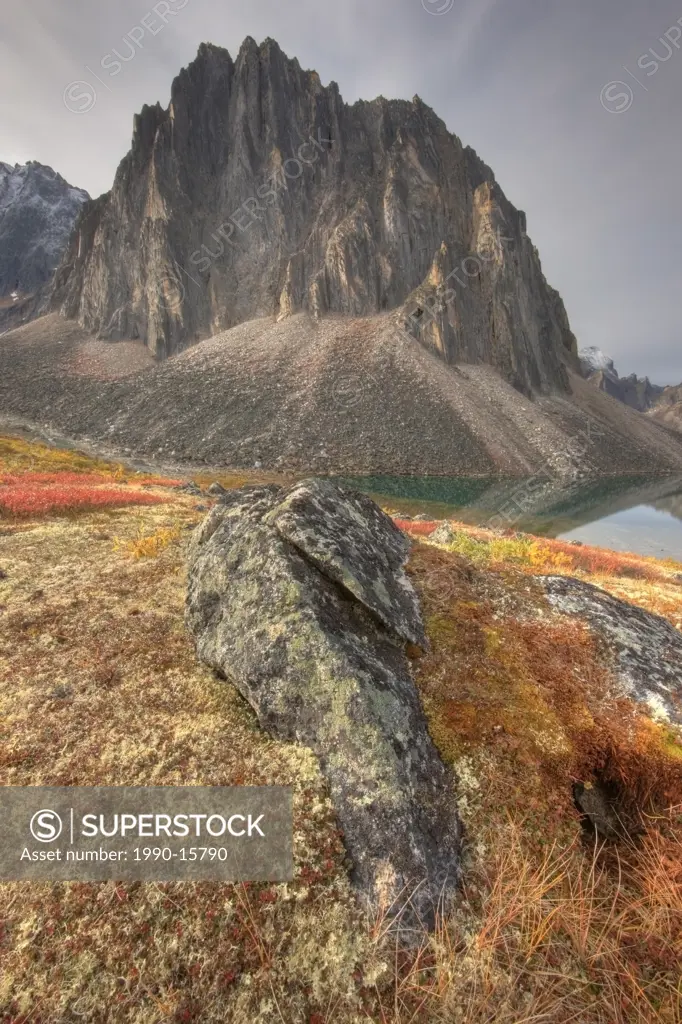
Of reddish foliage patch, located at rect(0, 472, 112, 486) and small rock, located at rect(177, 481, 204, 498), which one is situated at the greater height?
reddish foliage patch, located at rect(0, 472, 112, 486)

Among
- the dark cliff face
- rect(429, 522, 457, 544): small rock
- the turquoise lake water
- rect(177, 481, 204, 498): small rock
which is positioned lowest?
the turquoise lake water

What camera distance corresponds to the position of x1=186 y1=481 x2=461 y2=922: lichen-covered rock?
164 inches

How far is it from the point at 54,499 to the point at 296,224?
122m

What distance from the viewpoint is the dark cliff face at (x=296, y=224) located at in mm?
99875

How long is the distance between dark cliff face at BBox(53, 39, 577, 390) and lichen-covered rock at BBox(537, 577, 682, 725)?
95.9 meters

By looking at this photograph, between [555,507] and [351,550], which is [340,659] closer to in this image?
[351,550]

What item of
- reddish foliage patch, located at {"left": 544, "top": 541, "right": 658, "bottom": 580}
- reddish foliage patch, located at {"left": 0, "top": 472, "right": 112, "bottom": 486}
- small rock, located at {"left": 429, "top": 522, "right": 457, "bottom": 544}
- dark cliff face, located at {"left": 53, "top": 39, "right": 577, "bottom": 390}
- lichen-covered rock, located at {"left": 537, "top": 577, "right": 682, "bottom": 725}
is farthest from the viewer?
dark cliff face, located at {"left": 53, "top": 39, "right": 577, "bottom": 390}

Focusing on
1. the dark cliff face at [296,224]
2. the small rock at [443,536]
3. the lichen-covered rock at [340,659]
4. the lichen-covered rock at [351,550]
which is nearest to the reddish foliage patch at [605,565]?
the small rock at [443,536]

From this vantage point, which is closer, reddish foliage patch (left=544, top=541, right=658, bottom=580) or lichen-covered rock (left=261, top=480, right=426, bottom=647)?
lichen-covered rock (left=261, top=480, right=426, bottom=647)

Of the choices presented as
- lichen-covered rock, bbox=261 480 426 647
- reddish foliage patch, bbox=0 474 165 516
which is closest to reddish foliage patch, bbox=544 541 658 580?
lichen-covered rock, bbox=261 480 426 647

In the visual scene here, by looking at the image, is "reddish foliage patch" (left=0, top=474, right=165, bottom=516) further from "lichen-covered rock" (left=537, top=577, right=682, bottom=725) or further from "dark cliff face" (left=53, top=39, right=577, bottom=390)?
"dark cliff face" (left=53, top=39, right=577, bottom=390)

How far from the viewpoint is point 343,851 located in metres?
4.16

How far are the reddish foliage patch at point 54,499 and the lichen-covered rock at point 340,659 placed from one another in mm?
9346

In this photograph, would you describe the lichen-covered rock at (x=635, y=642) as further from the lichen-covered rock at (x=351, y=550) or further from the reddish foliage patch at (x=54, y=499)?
the reddish foliage patch at (x=54, y=499)
